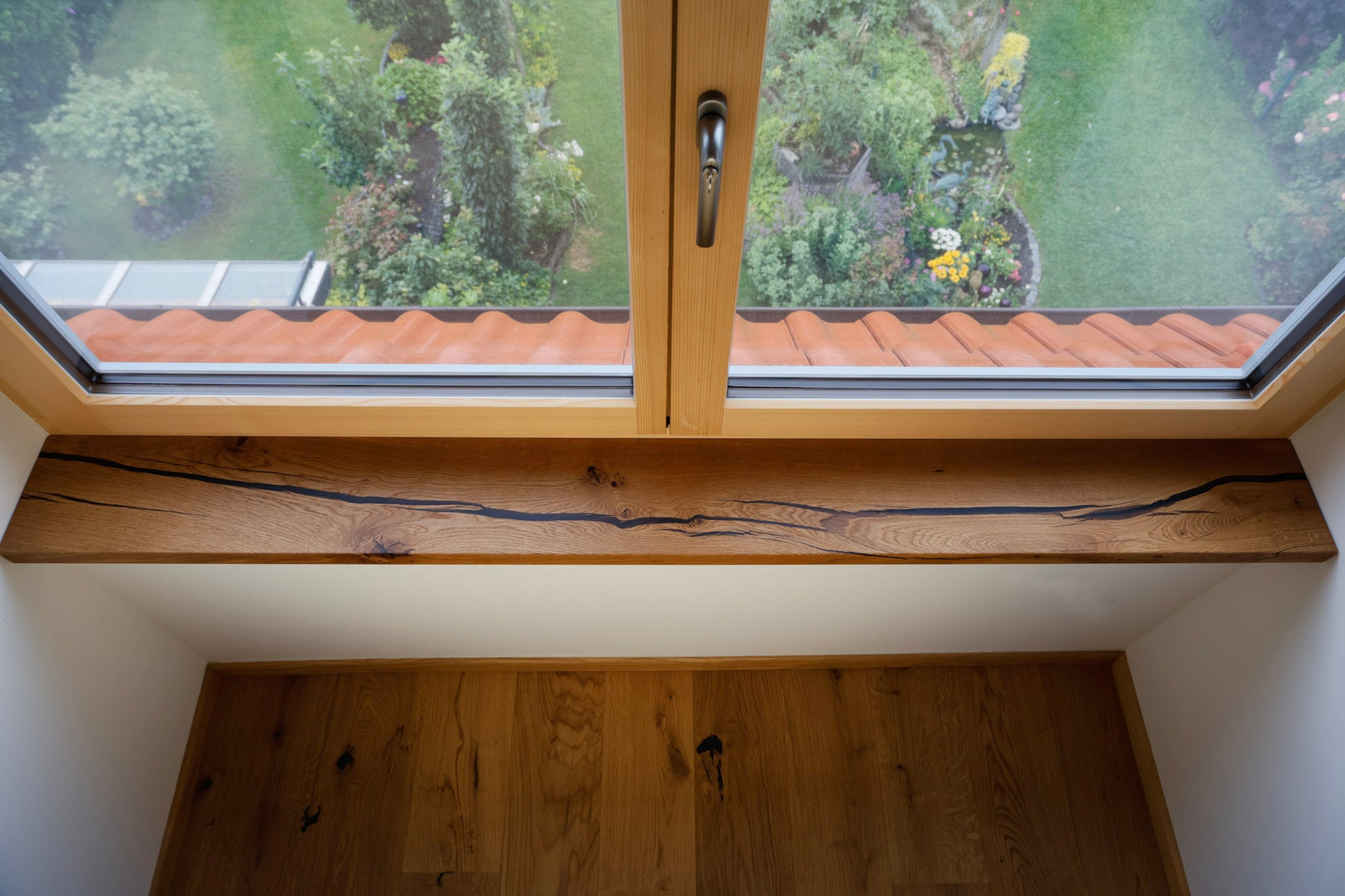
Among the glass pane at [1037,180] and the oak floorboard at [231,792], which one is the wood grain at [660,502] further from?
the oak floorboard at [231,792]

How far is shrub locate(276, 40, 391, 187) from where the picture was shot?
2.36 ft

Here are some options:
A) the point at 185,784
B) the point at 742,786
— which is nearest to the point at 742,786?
the point at 742,786

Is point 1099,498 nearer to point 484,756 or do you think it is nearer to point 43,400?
point 484,756

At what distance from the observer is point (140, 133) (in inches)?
30.4

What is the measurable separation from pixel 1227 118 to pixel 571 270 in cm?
73

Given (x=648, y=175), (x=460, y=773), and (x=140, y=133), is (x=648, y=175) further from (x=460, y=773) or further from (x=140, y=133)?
(x=460, y=773)

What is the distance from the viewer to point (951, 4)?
68 centimetres

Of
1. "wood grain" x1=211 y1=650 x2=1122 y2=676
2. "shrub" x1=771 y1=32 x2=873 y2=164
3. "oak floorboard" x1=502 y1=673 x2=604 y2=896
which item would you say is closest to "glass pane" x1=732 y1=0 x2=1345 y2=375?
"shrub" x1=771 y1=32 x2=873 y2=164

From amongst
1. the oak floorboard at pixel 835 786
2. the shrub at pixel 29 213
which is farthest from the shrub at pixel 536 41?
the oak floorboard at pixel 835 786

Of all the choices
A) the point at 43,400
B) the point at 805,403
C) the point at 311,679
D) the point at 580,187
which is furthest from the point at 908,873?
the point at 43,400

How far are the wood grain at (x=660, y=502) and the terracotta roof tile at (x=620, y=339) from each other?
150 millimetres

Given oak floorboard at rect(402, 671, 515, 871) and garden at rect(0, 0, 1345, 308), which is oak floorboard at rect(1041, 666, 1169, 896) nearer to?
garden at rect(0, 0, 1345, 308)

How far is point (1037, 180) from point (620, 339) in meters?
0.53

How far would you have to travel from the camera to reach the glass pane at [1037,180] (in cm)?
72
